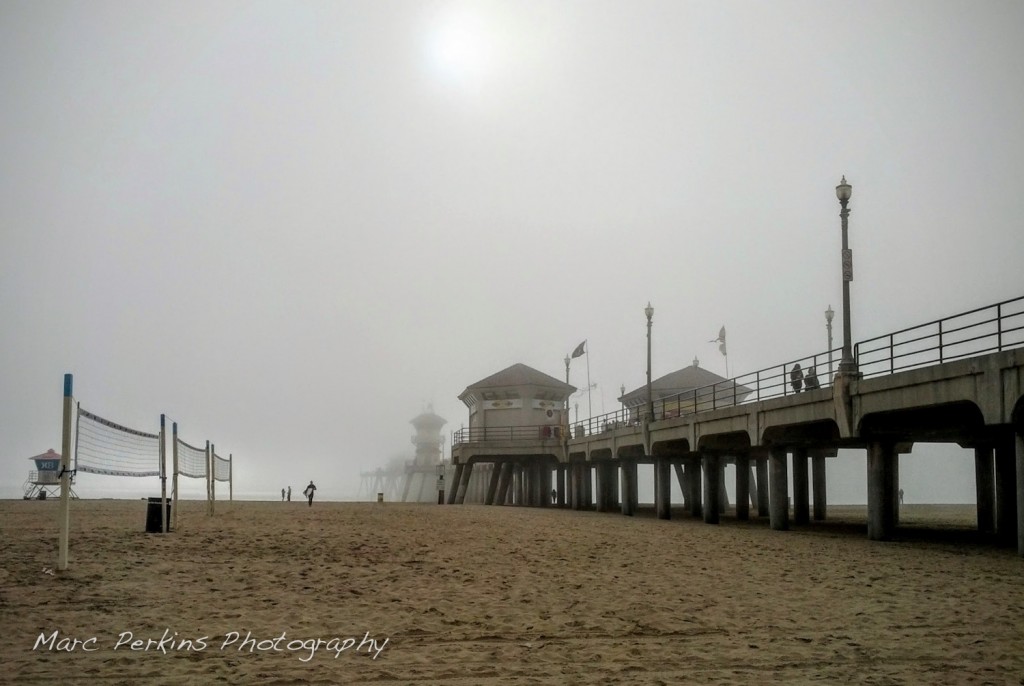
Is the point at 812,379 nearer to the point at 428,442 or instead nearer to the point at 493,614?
the point at 493,614

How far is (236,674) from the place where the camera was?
686cm

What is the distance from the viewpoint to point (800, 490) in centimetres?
3288

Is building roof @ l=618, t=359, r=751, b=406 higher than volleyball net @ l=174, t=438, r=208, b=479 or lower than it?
higher

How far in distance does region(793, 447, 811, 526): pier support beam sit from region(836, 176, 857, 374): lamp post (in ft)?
36.9

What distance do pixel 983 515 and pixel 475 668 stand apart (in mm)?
23434

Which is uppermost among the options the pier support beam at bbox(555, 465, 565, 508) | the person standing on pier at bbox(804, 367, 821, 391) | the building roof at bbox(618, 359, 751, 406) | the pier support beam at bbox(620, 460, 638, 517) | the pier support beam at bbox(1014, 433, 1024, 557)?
the building roof at bbox(618, 359, 751, 406)

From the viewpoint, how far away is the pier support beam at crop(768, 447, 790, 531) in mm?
24594

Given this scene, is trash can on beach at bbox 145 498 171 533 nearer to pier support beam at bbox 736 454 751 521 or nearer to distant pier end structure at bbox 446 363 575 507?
pier support beam at bbox 736 454 751 521

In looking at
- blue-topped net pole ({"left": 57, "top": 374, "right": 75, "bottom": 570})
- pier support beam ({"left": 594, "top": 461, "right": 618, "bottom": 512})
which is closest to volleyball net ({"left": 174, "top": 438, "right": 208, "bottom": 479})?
blue-topped net pole ({"left": 57, "top": 374, "right": 75, "bottom": 570})

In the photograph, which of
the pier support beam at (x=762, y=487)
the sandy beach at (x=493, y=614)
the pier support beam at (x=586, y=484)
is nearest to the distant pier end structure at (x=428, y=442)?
the pier support beam at (x=586, y=484)

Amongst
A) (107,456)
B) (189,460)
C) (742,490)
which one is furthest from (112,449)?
(742,490)

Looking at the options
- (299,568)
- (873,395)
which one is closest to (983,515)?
(873,395)

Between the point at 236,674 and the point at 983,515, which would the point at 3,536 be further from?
the point at 983,515

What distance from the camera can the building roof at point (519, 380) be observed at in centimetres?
5428
